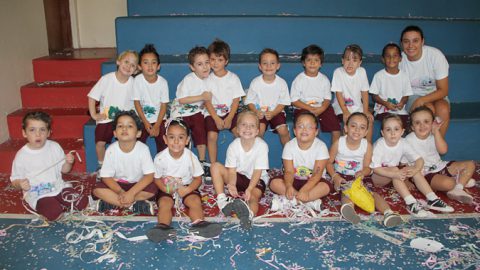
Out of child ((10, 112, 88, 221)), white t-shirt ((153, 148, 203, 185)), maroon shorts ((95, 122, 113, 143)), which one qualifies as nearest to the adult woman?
white t-shirt ((153, 148, 203, 185))

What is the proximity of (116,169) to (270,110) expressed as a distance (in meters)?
1.38

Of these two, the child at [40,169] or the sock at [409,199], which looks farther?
the sock at [409,199]

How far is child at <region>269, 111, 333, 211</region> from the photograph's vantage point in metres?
3.05

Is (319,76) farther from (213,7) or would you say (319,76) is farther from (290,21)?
(213,7)

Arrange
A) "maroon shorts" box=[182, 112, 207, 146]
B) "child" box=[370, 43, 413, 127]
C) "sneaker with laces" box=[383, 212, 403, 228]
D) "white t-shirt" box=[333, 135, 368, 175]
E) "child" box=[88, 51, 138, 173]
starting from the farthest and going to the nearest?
"child" box=[370, 43, 413, 127]
"maroon shorts" box=[182, 112, 207, 146]
"child" box=[88, 51, 138, 173]
"white t-shirt" box=[333, 135, 368, 175]
"sneaker with laces" box=[383, 212, 403, 228]

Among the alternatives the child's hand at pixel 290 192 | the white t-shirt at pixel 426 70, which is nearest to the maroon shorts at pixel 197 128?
the child's hand at pixel 290 192

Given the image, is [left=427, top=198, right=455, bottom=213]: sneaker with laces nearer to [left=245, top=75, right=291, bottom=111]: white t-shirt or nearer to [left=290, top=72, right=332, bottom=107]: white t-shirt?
[left=290, top=72, right=332, bottom=107]: white t-shirt

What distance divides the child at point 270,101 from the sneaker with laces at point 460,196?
130cm

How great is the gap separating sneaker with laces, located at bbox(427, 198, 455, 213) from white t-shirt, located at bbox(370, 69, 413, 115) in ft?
3.34

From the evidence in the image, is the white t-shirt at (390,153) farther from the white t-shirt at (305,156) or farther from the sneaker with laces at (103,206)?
the sneaker with laces at (103,206)

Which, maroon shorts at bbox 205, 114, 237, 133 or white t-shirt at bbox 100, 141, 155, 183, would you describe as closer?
white t-shirt at bbox 100, 141, 155, 183

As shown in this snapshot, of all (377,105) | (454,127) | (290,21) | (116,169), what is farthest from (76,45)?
(454,127)

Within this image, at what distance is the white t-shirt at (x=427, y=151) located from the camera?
3.30 metres

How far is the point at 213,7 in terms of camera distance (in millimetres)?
4758
